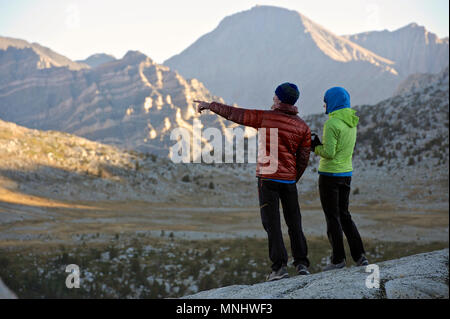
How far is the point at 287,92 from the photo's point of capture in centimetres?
530

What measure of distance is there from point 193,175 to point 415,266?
1155 inches

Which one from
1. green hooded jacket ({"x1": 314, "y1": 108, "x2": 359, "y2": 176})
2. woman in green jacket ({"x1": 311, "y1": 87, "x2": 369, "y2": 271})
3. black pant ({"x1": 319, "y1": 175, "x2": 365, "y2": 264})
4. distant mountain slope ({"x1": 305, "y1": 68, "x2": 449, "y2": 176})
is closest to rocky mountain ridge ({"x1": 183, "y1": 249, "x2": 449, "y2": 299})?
black pant ({"x1": 319, "y1": 175, "x2": 365, "y2": 264})

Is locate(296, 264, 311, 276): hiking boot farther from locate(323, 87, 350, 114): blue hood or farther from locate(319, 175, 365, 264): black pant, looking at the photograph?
locate(323, 87, 350, 114): blue hood

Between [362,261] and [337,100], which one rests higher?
[337,100]

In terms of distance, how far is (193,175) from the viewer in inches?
1337

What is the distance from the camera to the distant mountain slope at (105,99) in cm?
13275

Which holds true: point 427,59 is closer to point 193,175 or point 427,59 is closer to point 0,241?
point 193,175

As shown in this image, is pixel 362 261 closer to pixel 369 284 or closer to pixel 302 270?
pixel 302 270

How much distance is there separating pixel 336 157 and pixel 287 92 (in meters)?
1.08

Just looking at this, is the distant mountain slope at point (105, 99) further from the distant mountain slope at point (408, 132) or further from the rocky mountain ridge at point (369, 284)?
the rocky mountain ridge at point (369, 284)

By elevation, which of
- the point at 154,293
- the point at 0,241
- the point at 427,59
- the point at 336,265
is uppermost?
the point at 427,59

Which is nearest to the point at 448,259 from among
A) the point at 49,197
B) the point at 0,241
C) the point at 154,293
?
the point at 154,293

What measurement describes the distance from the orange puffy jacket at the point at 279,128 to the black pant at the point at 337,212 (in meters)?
0.53

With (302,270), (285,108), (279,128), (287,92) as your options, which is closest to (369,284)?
(302,270)
